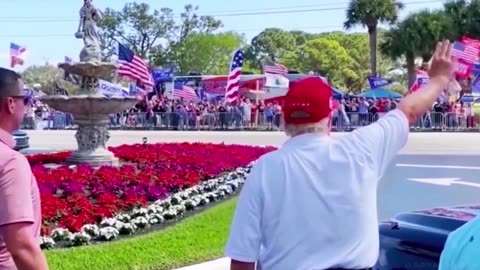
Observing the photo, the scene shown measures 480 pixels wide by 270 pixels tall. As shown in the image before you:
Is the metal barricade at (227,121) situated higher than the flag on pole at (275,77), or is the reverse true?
the flag on pole at (275,77)

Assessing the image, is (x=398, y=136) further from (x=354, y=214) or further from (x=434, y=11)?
(x=434, y=11)

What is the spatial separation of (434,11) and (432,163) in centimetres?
3383

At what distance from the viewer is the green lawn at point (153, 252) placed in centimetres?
732

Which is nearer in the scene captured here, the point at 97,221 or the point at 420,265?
the point at 420,265

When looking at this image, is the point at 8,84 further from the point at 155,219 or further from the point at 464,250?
the point at 155,219

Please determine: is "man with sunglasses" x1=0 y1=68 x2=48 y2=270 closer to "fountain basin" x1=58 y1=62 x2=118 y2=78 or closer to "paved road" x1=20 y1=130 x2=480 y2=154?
Result: "fountain basin" x1=58 y1=62 x2=118 y2=78

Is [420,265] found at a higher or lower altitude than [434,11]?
lower

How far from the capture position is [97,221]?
353 inches

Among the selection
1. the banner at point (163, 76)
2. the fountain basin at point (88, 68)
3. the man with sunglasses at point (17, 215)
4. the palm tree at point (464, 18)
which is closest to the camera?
the man with sunglasses at point (17, 215)

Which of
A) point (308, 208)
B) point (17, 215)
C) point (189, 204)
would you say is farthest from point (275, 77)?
point (17, 215)

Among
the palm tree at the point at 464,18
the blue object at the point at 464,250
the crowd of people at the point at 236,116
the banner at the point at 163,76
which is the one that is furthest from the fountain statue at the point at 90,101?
the palm tree at the point at 464,18

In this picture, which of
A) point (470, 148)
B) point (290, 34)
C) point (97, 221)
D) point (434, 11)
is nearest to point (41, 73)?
point (290, 34)

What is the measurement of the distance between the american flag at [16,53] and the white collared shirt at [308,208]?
33.6m

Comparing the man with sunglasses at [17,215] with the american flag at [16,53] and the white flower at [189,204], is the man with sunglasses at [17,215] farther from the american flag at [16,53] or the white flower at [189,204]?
the american flag at [16,53]
